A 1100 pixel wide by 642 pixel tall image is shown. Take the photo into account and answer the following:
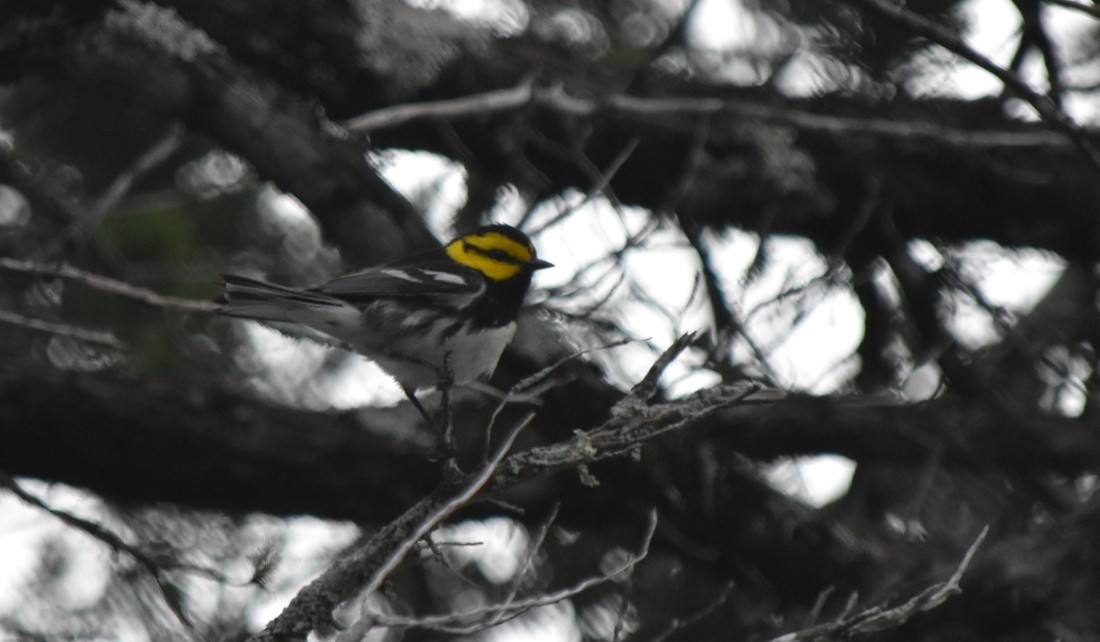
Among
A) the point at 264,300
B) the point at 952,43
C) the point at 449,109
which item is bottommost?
the point at 264,300

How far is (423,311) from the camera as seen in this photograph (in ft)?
13.8

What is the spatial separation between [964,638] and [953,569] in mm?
215

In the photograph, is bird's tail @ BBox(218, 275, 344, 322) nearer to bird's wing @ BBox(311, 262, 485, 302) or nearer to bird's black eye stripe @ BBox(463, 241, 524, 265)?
bird's wing @ BBox(311, 262, 485, 302)

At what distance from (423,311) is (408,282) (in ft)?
0.43

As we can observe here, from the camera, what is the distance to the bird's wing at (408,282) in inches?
156

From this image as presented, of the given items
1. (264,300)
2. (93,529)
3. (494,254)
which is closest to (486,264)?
(494,254)

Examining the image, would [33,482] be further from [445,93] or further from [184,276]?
[445,93]

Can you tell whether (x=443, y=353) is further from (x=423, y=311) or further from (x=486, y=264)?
(x=486, y=264)

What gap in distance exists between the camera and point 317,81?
4.62 m

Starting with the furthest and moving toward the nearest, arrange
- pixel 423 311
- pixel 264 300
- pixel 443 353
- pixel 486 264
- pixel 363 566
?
pixel 486 264 < pixel 423 311 < pixel 443 353 < pixel 264 300 < pixel 363 566

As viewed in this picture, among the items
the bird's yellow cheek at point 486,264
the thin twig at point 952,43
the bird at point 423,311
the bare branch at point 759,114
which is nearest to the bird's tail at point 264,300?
the bird at point 423,311

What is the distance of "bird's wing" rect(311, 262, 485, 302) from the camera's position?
13.0 feet

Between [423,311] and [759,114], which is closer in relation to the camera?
[423,311]

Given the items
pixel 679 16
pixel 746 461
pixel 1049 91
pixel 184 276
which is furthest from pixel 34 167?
pixel 1049 91
